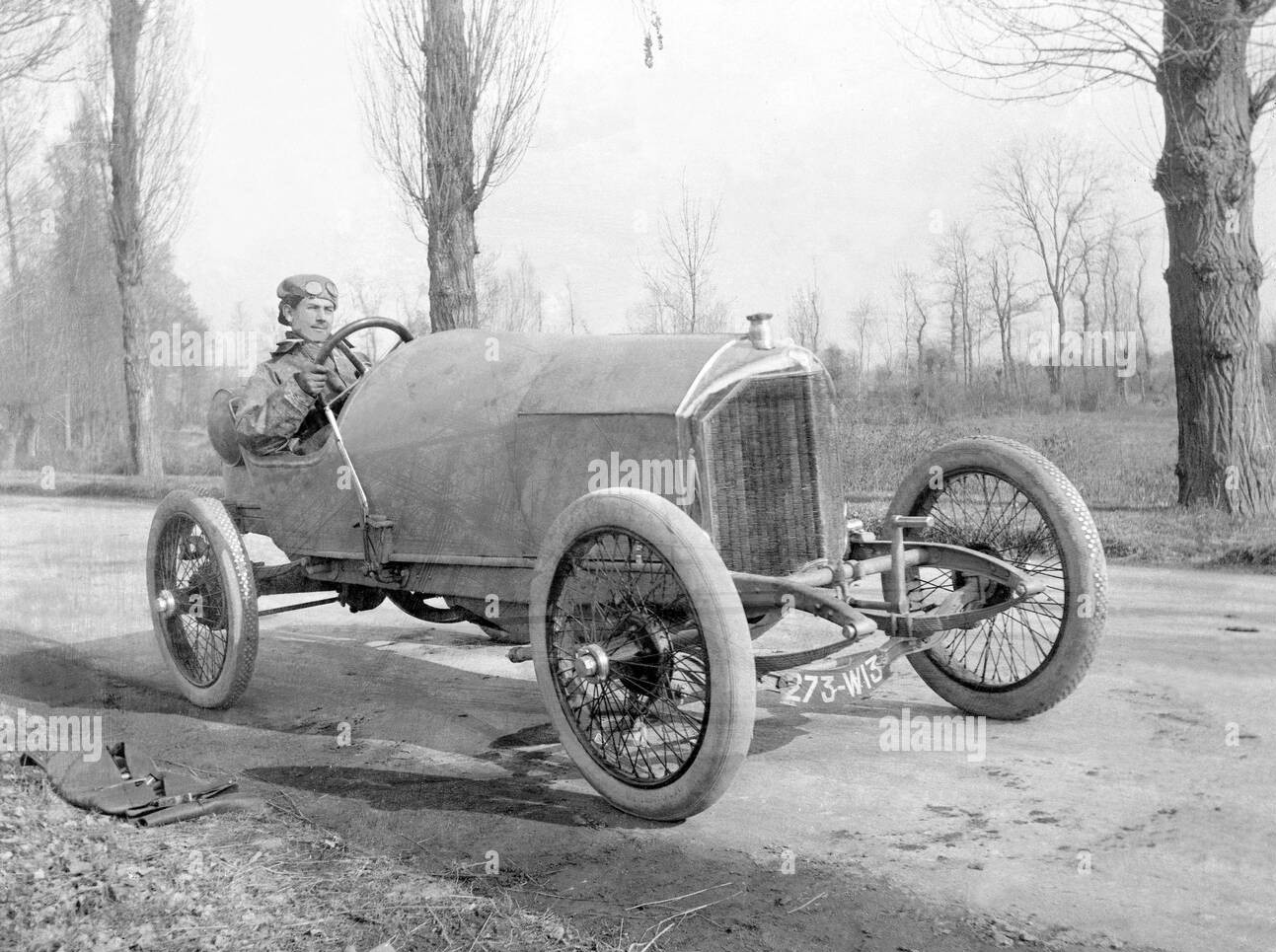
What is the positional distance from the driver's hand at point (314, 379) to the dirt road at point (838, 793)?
1.46 meters

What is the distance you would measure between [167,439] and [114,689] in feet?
76.1

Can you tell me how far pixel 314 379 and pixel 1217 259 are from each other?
293 inches

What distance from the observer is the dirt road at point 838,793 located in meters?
2.72

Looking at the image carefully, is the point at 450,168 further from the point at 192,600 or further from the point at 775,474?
the point at 775,474

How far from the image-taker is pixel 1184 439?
9117 millimetres

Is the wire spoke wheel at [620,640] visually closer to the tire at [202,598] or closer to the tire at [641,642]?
the tire at [641,642]

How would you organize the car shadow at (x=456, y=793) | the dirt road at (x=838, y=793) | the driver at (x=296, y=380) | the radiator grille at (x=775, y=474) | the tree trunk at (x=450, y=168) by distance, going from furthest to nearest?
the tree trunk at (x=450, y=168)
the driver at (x=296, y=380)
the radiator grille at (x=775, y=474)
the car shadow at (x=456, y=793)
the dirt road at (x=838, y=793)

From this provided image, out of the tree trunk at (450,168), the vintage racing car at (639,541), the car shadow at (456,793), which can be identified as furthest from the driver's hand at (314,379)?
the tree trunk at (450,168)

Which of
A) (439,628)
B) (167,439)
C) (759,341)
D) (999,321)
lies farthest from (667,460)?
(167,439)

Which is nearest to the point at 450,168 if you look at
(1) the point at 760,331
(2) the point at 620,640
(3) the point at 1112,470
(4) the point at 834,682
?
(1) the point at 760,331

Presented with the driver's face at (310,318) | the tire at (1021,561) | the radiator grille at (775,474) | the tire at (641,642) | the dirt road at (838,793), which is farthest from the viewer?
the driver's face at (310,318)

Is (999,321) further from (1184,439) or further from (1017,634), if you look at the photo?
(1017,634)

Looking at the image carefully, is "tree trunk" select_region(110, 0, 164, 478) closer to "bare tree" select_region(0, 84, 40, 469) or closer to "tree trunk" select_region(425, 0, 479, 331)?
"bare tree" select_region(0, 84, 40, 469)

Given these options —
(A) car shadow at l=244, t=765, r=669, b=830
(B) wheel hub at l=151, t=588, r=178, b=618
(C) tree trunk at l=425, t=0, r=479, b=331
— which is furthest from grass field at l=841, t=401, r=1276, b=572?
(C) tree trunk at l=425, t=0, r=479, b=331
